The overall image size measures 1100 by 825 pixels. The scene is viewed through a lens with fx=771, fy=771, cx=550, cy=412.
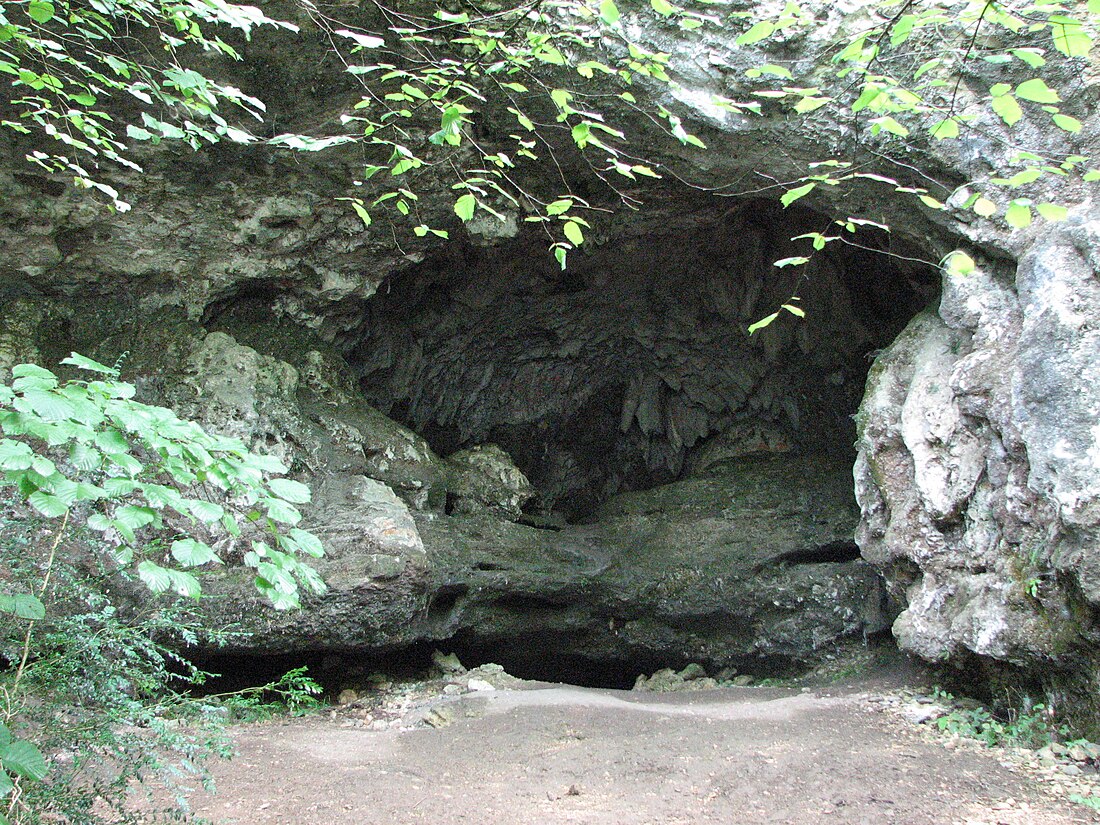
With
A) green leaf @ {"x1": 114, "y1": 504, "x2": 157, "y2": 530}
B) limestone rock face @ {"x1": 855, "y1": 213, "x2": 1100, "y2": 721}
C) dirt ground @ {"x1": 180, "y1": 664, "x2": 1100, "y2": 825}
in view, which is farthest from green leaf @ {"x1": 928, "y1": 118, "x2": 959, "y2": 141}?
dirt ground @ {"x1": 180, "y1": 664, "x2": 1100, "y2": 825}

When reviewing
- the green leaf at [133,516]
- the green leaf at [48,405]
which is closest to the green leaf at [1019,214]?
the green leaf at [133,516]

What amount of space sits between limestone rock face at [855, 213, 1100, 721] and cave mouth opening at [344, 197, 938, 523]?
152 cm

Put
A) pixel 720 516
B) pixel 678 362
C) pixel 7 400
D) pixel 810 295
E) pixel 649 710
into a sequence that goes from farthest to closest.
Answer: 1. pixel 678 362
2. pixel 720 516
3. pixel 810 295
4. pixel 649 710
5. pixel 7 400

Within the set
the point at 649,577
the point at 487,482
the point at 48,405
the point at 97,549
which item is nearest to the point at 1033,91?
the point at 48,405

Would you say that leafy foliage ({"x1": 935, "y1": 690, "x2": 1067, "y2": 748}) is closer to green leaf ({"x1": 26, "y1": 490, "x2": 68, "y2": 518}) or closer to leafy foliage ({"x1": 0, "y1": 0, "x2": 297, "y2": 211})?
green leaf ({"x1": 26, "y1": 490, "x2": 68, "y2": 518})

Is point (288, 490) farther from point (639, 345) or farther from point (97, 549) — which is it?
point (639, 345)

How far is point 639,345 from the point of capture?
10156 mm

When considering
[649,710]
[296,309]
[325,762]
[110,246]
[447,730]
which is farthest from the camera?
[296,309]

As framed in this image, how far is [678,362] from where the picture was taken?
401 inches

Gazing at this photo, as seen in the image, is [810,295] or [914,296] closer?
[914,296]

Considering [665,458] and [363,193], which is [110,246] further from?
[665,458]

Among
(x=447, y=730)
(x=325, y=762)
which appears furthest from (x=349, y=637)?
(x=325, y=762)

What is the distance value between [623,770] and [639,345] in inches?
252

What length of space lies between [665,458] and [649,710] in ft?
17.3
